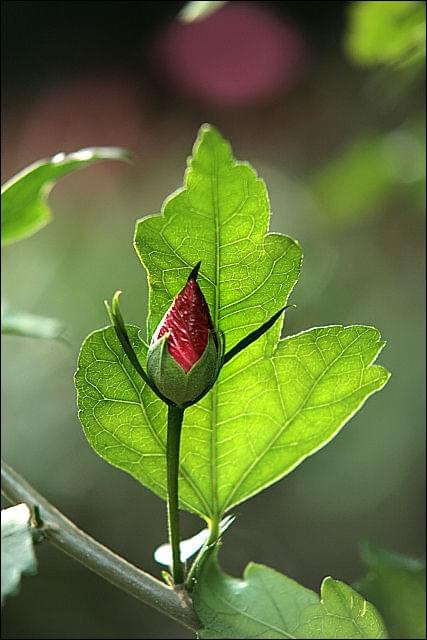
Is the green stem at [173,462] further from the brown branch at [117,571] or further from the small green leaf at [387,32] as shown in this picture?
the small green leaf at [387,32]

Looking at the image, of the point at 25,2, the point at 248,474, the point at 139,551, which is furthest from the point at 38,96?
the point at 248,474

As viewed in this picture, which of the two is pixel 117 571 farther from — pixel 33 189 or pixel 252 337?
pixel 33 189

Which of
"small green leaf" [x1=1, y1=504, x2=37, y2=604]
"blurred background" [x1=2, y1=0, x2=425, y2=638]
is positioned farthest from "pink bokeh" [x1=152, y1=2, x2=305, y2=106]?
"small green leaf" [x1=1, y1=504, x2=37, y2=604]

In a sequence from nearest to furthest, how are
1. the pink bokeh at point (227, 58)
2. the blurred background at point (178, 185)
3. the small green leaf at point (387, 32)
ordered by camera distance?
the small green leaf at point (387, 32)
the blurred background at point (178, 185)
the pink bokeh at point (227, 58)

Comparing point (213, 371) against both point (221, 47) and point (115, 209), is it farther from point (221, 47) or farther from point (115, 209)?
point (221, 47)

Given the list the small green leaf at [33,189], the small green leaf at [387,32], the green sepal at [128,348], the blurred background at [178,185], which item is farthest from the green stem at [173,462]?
the blurred background at [178,185]
